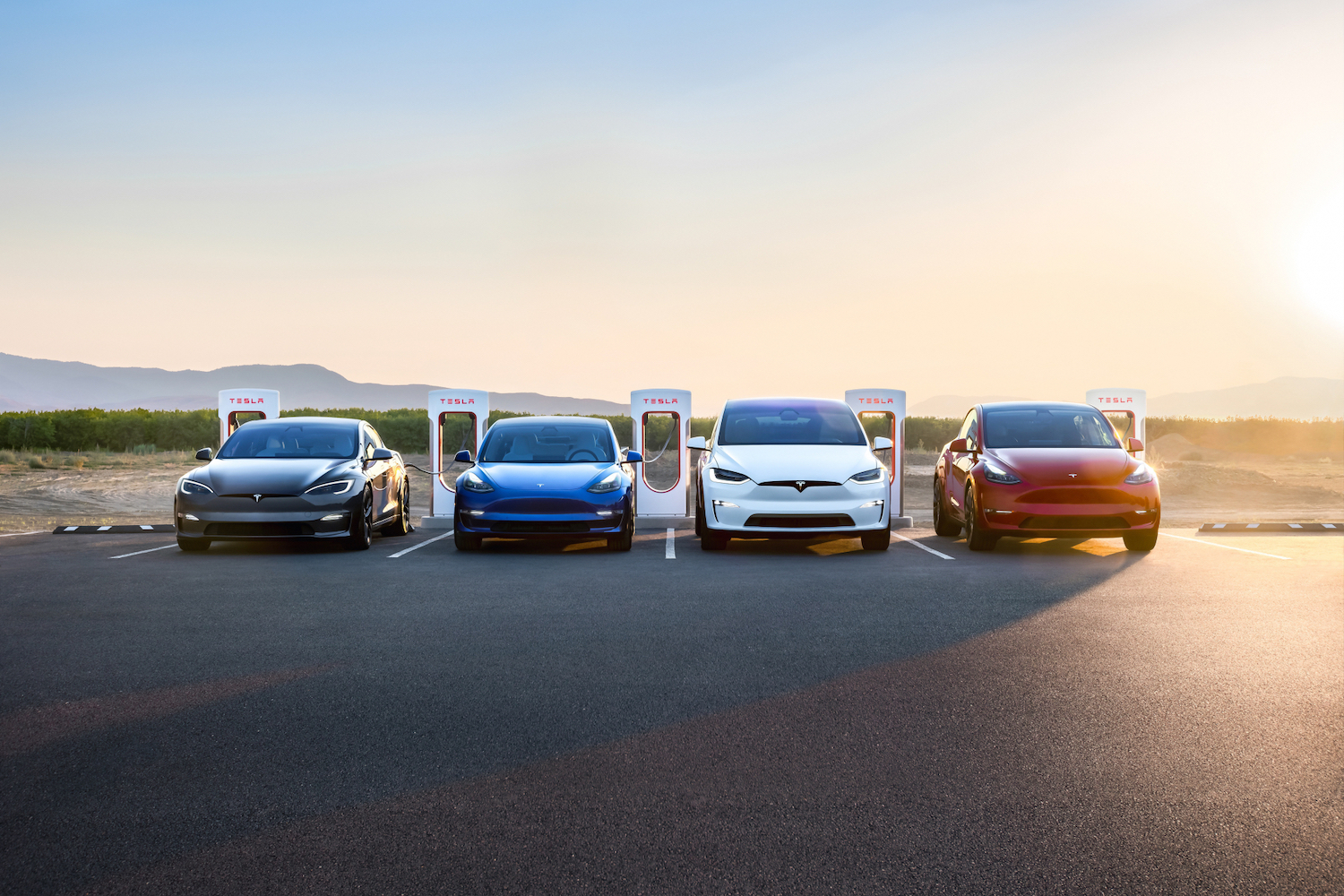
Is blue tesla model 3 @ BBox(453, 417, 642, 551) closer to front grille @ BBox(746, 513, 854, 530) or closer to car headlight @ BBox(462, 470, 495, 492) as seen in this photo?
car headlight @ BBox(462, 470, 495, 492)

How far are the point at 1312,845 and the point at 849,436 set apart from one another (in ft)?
32.0

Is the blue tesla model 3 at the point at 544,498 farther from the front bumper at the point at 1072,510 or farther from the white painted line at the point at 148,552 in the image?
the front bumper at the point at 1072,510

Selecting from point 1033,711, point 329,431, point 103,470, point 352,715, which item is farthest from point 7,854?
point 103,470

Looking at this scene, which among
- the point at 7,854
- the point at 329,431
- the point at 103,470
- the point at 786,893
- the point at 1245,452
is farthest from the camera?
the point at 1245,452

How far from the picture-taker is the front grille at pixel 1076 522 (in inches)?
467

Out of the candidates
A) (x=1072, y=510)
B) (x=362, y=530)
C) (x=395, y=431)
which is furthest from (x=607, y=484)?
(x=395, y=431)

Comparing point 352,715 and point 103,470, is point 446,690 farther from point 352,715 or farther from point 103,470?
point 103,470

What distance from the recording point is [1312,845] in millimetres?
3562

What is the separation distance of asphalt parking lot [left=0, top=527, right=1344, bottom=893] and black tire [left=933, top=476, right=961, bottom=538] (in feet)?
16.7

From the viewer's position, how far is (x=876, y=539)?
40.7ft

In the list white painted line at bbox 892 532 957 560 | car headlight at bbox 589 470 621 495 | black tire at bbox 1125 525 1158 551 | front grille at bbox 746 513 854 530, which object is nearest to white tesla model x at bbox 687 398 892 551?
front grille at bbox 746 513 854 530

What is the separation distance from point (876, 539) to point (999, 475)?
5.42 feet

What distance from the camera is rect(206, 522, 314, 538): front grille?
38.9 feet

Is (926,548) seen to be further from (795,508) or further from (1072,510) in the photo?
(795,508)
